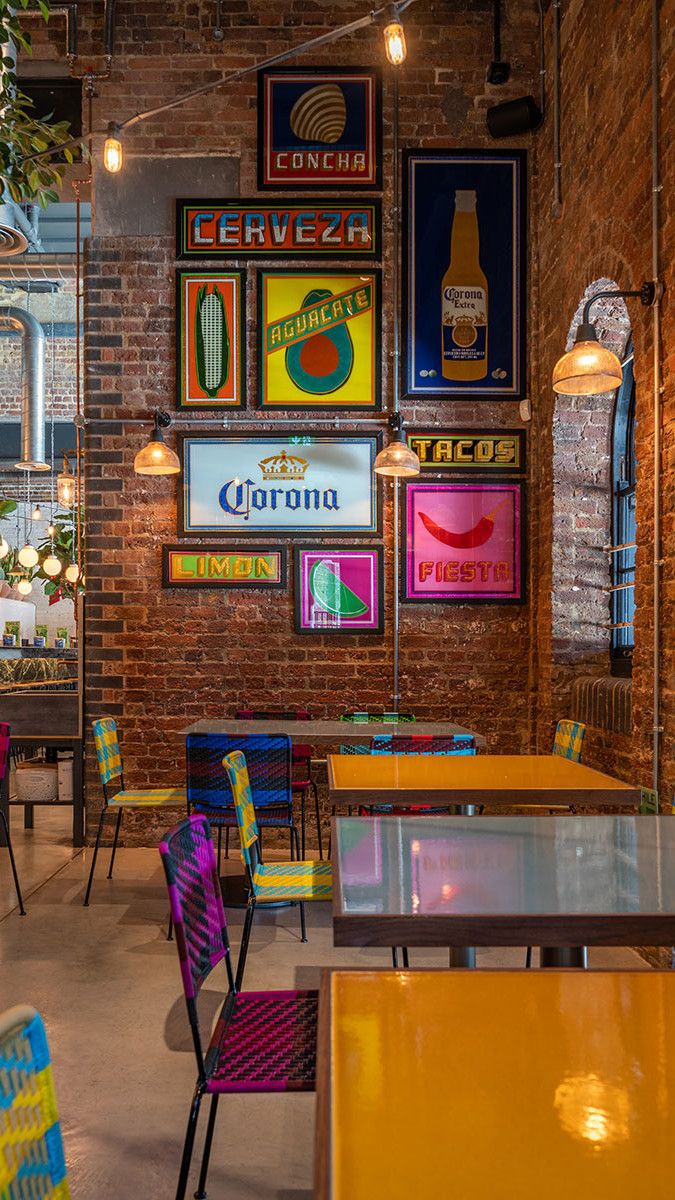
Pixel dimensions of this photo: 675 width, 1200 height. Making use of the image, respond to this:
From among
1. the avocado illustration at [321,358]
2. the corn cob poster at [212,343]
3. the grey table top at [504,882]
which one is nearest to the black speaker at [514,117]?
the avocado illustration at [321,358]

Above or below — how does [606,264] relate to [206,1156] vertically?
above

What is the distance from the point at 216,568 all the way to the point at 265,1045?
448 cm

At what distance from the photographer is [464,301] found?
20.8 ft

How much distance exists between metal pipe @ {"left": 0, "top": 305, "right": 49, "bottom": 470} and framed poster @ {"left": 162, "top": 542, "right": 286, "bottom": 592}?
15.1 ft

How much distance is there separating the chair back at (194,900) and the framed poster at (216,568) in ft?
13.4

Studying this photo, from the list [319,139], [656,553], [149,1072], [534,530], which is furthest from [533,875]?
[319,139]

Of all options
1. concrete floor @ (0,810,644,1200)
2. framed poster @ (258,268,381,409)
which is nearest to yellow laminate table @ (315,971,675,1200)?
concrete floor @ (0,810,644,1200)

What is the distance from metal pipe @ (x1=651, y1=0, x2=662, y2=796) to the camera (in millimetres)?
4035

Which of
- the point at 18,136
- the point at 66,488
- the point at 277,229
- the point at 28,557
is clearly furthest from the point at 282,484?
the point at 28,557

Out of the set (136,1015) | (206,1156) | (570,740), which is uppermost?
(570,740)

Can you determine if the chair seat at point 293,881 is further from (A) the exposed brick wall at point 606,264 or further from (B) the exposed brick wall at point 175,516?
(B) the exposed brick wall at point 175,516

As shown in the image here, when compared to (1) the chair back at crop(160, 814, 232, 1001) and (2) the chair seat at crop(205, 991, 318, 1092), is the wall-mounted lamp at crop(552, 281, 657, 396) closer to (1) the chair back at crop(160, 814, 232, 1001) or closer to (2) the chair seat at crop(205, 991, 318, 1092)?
(1) the chair back at crop(160, 814, 232, 1001)

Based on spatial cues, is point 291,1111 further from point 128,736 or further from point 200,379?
point 200,379

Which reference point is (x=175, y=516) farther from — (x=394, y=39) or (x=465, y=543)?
Result: (x=394, y=39)
